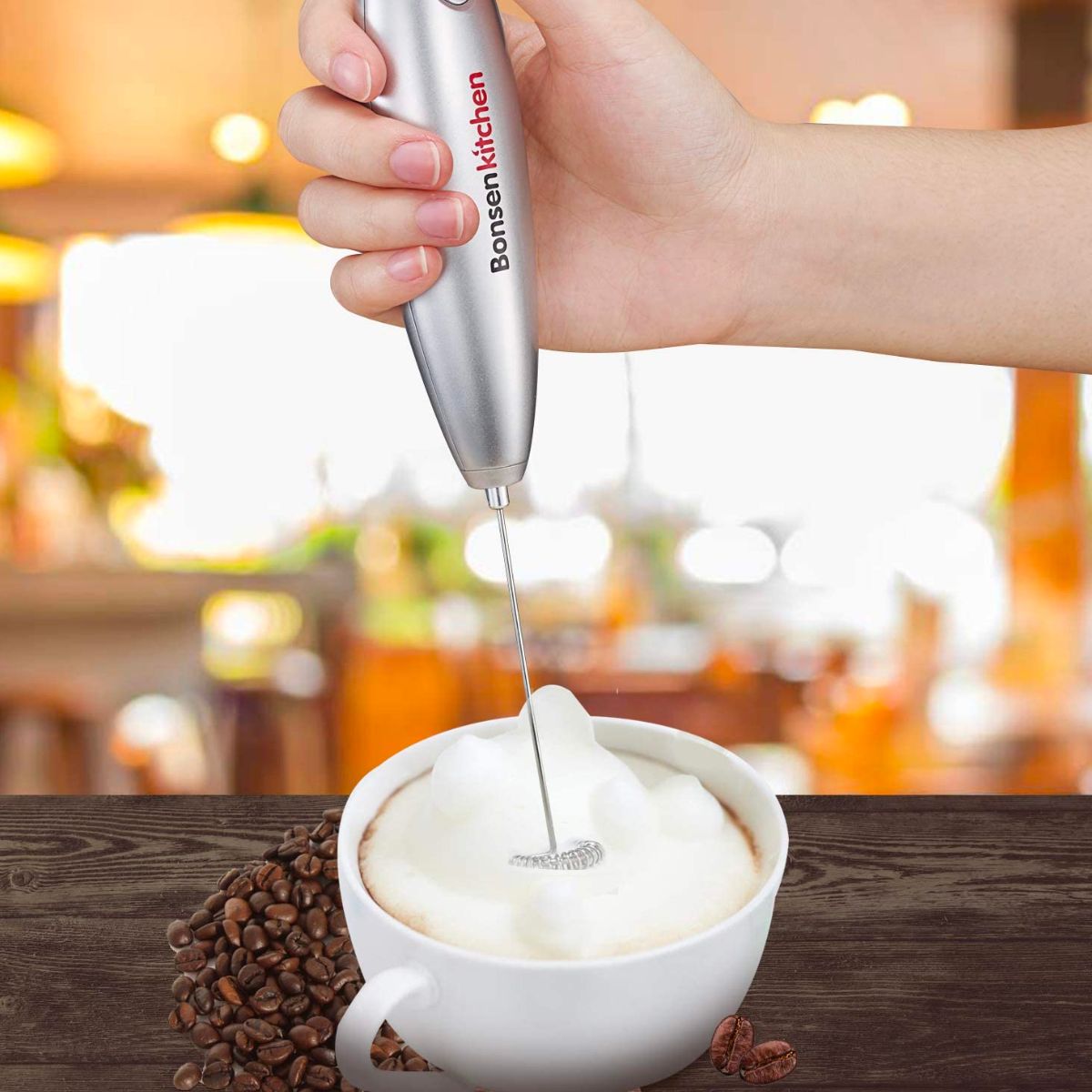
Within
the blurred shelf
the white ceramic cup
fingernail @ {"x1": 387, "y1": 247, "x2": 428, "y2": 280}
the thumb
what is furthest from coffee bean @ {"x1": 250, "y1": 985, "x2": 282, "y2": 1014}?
the blurred shelf

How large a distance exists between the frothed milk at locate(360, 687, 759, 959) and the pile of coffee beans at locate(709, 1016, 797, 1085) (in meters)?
0.09

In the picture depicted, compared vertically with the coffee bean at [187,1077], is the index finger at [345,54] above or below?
above

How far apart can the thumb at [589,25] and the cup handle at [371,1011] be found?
2.07 feet

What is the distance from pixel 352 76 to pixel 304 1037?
55cm

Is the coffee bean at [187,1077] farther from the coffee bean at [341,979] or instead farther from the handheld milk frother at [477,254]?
the handheld milk frother at [477,254]

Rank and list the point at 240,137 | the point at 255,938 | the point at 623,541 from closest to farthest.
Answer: the point at 255,938 < the point at 623,541 < the point at 240,137

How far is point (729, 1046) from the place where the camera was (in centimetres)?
64

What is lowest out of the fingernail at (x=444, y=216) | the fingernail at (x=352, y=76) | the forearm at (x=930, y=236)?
the forearm at (x=930, y=236)

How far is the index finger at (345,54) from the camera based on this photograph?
2.19ft

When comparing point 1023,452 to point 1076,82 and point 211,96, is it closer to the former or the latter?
point 1076,82

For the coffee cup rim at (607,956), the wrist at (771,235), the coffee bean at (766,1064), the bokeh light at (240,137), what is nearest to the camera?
the coffee cup rim at (607,956)

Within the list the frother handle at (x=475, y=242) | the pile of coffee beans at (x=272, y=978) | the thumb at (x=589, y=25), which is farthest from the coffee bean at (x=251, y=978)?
the thumb at (x=589, y=25)

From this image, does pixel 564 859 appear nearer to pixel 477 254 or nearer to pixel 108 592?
pixel 477 254

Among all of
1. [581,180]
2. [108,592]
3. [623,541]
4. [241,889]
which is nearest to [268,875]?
[241,889]
